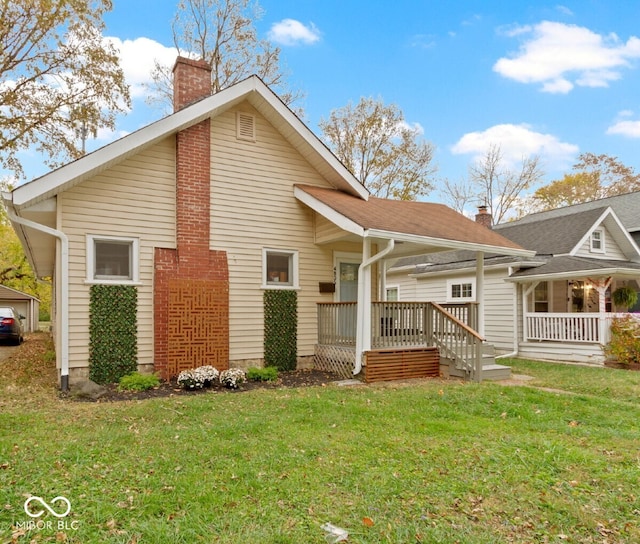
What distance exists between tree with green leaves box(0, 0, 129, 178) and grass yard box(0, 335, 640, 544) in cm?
1438

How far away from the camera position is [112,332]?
27.1ft

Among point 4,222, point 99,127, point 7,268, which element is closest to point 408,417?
point 99,127

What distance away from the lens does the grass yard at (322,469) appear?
3062 millimetres

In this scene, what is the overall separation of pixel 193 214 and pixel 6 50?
12.5 metres

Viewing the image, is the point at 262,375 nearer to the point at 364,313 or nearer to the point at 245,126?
the point at 364,313

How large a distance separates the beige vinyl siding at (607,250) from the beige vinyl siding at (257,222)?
9.69 metres

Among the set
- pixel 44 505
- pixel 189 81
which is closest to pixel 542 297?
pixel 189 81

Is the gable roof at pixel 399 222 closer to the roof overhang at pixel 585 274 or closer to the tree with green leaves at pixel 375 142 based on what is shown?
the roof overhang at pixel 585 274

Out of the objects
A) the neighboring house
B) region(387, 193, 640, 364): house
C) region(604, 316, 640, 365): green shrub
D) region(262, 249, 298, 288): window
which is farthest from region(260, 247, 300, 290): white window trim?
the neighboring house

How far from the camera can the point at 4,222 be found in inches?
1251

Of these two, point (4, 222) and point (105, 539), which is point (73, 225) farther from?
point (4, 222)

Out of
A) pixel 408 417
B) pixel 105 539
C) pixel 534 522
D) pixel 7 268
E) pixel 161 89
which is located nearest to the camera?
pixel 105 539

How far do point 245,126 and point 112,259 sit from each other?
158 inches

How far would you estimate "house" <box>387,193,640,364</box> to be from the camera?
12.6 meters
